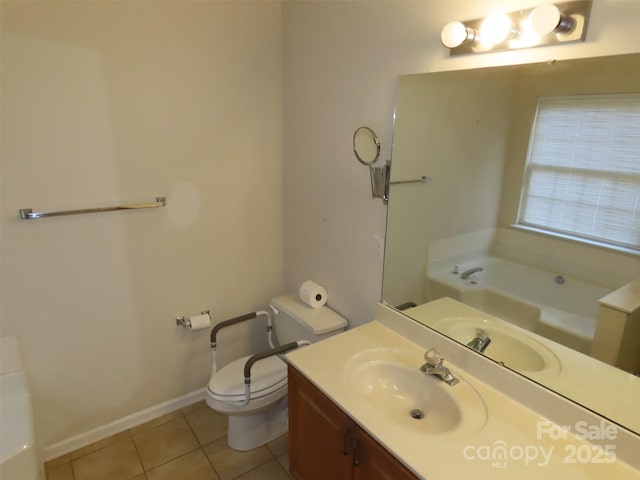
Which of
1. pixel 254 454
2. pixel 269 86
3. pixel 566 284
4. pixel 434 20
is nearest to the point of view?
pixel 566 284

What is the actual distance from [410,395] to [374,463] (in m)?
0.33

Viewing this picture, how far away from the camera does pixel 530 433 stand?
1.17 meters

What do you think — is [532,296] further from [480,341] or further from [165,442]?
[165,442]

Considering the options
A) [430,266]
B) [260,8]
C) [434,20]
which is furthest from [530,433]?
[260,8]

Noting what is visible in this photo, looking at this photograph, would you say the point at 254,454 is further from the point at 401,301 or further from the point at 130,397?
the point at 401,301

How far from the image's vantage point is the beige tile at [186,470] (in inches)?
78.0

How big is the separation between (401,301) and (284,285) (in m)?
1.08

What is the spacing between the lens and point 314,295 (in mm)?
2229

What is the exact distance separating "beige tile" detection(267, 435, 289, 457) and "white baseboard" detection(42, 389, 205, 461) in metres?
0.60

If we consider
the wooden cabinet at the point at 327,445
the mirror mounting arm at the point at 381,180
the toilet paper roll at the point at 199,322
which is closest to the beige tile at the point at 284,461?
the wooden cabinet at the point at 327,445

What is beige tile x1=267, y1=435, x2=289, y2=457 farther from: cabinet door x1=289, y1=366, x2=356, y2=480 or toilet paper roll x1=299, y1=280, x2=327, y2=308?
toilet paper roll x1=299, y1=280, x2=327, y2=308

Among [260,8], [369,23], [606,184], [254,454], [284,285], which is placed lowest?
[254,454]

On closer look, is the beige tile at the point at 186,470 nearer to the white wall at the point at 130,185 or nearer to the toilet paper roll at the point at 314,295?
the white wall at the point at 130,185

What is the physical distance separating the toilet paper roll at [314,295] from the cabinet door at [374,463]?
1.03 metres
